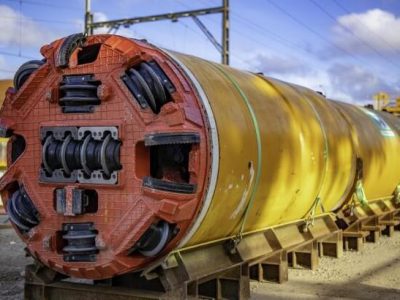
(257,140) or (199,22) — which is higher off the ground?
(199,22)

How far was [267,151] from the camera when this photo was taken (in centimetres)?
520

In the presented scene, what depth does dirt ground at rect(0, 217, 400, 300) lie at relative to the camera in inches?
247

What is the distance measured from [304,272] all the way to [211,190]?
3.46 m

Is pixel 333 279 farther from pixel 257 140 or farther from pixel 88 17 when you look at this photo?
pixel 88 17

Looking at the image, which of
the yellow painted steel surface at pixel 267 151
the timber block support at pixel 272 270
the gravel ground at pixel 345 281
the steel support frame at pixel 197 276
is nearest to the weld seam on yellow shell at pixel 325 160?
the yellow painted steel surface at pixel 267 151

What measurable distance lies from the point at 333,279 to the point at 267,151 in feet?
8.60

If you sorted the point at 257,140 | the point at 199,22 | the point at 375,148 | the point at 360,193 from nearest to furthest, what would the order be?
the point at 257,140 → the point at 360,193 → the point at 375,148 → the point at 199,22

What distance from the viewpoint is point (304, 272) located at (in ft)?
23.7

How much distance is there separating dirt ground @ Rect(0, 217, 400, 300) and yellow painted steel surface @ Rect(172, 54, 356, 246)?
0.81 metres

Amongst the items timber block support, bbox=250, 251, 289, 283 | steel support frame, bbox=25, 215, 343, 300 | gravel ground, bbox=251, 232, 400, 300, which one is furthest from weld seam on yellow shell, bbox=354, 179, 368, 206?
timber block support, bbox=250, 251, 289, 283

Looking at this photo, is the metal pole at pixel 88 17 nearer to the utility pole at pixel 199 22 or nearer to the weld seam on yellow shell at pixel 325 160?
the utility pole at pixel 199 22

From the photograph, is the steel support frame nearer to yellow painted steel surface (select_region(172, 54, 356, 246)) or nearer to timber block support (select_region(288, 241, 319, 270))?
yellow painted steel surface (select_region(172, 54, 356, 246))

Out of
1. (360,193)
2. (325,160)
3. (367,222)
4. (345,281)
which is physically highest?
(325,160)

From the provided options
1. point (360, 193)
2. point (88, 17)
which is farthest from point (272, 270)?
point (88, 17)
